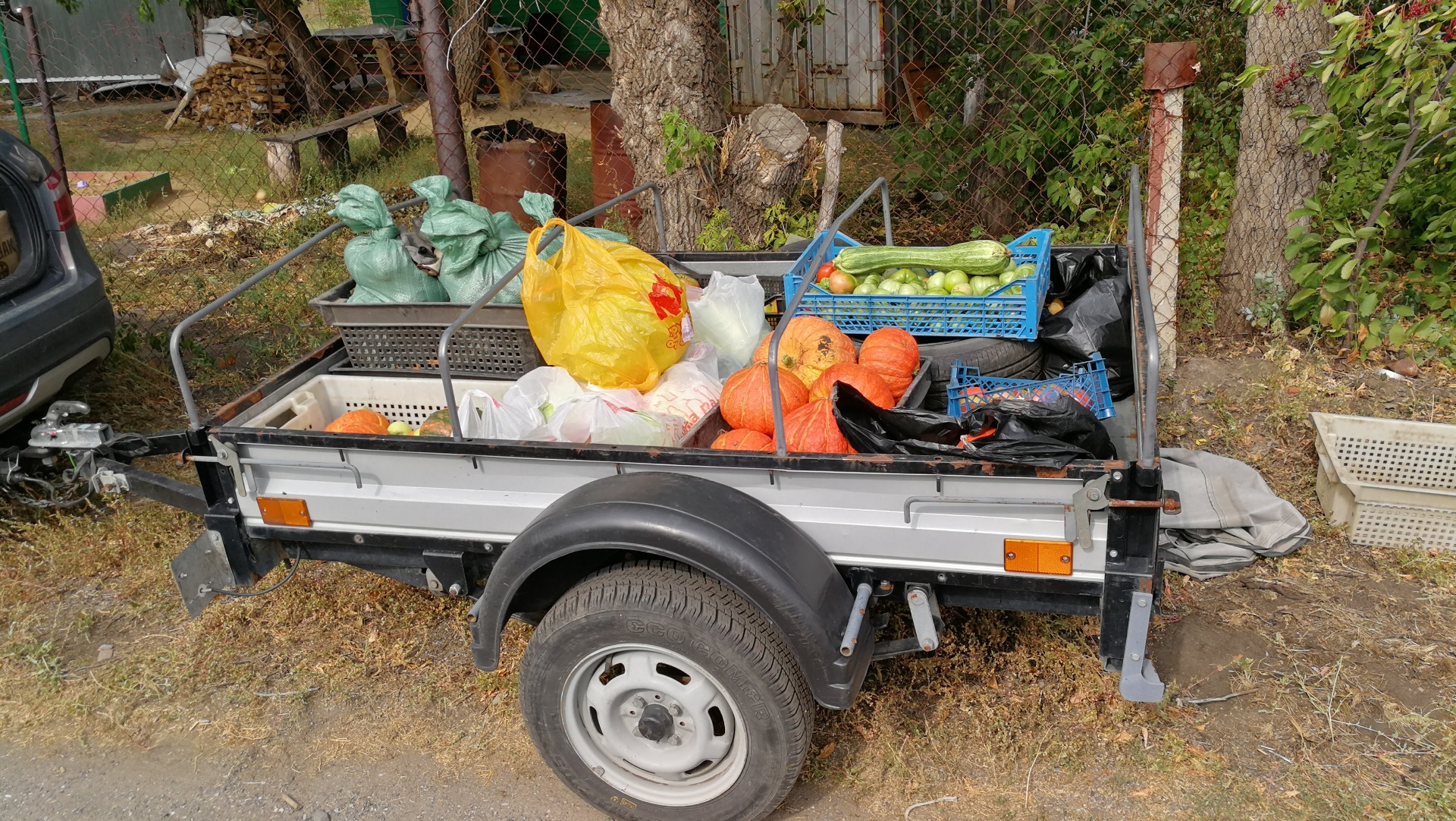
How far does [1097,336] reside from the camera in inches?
143

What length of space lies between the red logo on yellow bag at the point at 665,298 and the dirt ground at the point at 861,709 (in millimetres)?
1373

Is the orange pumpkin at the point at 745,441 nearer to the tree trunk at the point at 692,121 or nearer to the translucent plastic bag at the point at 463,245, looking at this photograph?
the translucent plastic bag at the point at 463,245

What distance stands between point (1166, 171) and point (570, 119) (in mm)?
8610

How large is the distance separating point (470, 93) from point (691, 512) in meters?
11.5

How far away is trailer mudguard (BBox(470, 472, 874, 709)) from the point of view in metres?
2.50

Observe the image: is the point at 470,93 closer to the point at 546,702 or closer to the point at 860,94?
the point at 860,94

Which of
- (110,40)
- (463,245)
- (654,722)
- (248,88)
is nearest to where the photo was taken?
(654,722)

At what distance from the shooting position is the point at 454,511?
2912mm

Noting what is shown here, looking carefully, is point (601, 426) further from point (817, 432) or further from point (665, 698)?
point (665, 698)

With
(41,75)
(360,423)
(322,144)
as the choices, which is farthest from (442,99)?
(322,144)

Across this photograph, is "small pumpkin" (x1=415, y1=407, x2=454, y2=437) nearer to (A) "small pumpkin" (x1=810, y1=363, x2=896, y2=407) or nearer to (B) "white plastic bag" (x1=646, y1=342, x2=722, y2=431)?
(B) "white plastic bag" (x1=646, y1=342, x2=722, y2=431)

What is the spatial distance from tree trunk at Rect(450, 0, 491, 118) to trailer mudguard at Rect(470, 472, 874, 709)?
34.5 ft

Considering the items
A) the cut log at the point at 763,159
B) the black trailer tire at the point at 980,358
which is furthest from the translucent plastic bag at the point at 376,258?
the cut log at the point at 763,159

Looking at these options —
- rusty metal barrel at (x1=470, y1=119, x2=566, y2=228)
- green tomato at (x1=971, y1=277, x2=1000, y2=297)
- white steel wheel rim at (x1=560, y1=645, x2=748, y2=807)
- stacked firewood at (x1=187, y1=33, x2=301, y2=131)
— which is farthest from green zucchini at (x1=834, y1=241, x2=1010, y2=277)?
stacked firewood at (x1=187, y1=33, x2=301, y2=131)
